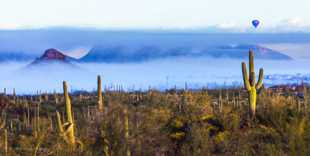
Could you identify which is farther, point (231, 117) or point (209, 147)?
point (231, 117)

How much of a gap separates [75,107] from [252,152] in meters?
54.1

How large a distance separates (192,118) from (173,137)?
3222 millimetres

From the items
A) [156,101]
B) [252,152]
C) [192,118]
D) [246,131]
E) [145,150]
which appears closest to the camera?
[252,152]

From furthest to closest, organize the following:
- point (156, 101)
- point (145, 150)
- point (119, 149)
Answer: point (156, 101), point (145, 150), point (119, 149)

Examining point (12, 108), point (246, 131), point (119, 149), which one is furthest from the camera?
point (12, 108)

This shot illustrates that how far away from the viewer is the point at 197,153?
142ft

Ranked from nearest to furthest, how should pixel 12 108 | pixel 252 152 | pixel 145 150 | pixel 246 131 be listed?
pixel 252 152 → pixel 145 150 → pixel 246 131 → pixel 12 108

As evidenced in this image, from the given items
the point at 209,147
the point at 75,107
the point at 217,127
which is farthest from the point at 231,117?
the point at 75,107

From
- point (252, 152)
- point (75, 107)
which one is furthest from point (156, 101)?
point (252, 152)

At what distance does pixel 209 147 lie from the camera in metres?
44.6

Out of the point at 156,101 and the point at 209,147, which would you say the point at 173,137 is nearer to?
the point at 209,147

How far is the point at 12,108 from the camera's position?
3489 inches

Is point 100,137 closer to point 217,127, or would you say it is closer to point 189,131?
point 189,131

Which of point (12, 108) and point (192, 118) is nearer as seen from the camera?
point (192, 118)
